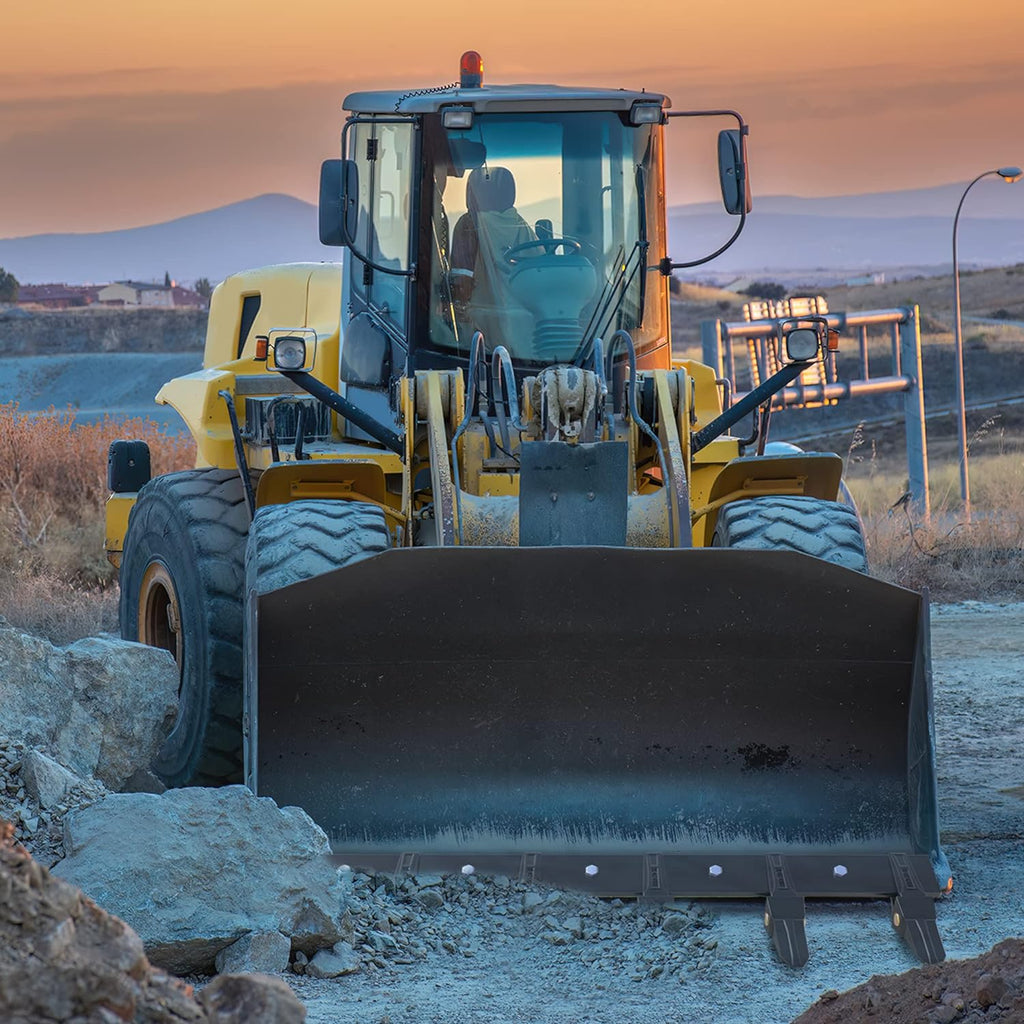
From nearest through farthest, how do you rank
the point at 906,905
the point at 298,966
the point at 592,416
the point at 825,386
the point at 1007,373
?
the point at 298,966 < the point at 906,905 < the point at 592,416 < the point at 825,386 < the point at 1007,373

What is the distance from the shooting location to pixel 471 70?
24.6 ft

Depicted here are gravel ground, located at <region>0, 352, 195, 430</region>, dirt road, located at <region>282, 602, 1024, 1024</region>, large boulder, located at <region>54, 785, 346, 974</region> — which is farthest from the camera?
gravel ground, located at <region>0, 352, 195, 430</region>

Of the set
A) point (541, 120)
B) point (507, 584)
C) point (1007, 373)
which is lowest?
point (507, 584)

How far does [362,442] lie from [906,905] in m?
3.35

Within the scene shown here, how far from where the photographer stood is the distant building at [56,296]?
76.6 meters

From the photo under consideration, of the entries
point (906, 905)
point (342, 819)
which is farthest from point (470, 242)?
point (906, 905)

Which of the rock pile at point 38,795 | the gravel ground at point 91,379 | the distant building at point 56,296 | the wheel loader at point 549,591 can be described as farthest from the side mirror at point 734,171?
the distant building at point 56,296

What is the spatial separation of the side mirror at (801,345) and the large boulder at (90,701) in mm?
2764

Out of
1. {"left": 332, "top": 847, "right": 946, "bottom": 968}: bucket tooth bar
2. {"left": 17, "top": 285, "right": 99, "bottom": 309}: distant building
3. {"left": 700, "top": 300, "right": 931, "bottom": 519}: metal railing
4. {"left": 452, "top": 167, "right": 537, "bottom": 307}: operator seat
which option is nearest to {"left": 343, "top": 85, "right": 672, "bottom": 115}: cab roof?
{"left": 452, "top": 167, "right": 537, "bottom": 307}: operator seat

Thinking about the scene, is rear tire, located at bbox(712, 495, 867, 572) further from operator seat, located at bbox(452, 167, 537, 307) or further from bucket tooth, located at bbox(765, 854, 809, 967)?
operator seat, located at bbox(452, 167, 537, 307)

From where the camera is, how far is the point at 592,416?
6.16 meters

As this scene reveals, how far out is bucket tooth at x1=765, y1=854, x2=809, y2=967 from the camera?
15.8ft

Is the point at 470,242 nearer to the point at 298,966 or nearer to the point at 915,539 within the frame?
the point at 298,966

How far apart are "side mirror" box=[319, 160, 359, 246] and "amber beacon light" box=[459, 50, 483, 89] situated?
1119 millimetres
